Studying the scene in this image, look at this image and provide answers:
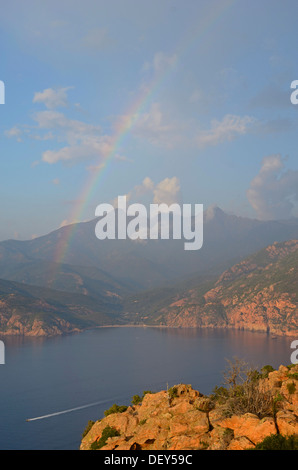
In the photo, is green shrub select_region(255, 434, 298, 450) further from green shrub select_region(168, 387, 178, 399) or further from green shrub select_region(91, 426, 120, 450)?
green shrub select_region(91, 426, 120, 450)

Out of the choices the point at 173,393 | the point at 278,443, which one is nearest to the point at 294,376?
the point at 173,393

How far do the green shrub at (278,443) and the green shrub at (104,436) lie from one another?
56.5ft

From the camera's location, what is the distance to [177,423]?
1679 inches

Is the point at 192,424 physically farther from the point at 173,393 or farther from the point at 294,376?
the point at 294,376

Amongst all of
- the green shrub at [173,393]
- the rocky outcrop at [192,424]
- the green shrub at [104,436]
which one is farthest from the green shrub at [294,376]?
the green shrub at [104,436]

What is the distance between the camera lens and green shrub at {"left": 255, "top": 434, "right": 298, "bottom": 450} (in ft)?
118

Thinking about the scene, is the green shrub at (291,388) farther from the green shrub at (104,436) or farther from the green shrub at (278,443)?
the green shrub at (104,436)

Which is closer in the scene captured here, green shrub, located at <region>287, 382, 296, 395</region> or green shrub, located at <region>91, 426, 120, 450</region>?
green shrub, located at <region>91, 426, 120, 450</region>

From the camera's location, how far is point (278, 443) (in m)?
36.5

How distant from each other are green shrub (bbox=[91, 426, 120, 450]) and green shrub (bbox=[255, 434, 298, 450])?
17212 mm

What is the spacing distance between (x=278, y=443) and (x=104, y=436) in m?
19.6

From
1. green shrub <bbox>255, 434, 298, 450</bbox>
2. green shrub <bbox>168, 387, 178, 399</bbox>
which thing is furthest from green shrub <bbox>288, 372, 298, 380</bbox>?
green shrub <bbox>255, 434, 298, 450</bbox>

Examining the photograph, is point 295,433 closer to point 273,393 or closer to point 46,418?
point 273,393
